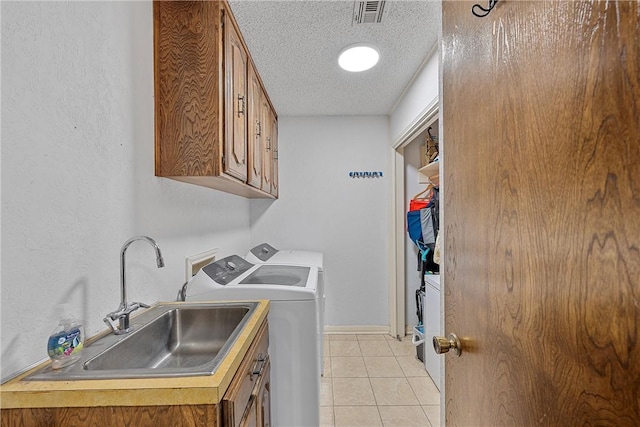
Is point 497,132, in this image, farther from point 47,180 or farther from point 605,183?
point 47,180

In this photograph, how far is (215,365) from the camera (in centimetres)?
81

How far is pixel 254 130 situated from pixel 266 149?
1.55 ft

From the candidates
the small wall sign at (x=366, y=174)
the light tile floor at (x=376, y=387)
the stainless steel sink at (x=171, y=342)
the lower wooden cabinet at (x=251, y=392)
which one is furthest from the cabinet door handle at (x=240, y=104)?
the light tile floor at (x=376, y=387)

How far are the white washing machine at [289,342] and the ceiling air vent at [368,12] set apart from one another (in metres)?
1.49

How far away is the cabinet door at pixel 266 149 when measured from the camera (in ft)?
8.26

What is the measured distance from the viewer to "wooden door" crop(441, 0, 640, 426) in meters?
0.41

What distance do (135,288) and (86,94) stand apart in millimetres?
741

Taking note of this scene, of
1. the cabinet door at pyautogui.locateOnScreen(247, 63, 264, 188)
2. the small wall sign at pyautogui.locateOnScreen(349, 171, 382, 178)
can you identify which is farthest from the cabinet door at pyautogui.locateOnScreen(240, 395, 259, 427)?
the small wall sign at pyautogui.locateOnScreen(349, 171, 382, 178)

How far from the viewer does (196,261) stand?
1857 millimetres

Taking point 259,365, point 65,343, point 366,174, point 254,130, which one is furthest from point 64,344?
point 366,174

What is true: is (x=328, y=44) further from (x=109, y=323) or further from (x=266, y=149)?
(x=109, y=323)

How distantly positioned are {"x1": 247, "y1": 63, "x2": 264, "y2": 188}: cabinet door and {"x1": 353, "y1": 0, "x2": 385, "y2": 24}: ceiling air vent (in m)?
0.76

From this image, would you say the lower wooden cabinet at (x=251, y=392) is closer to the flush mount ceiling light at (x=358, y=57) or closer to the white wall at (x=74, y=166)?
the white wall at (x=74, y=166)

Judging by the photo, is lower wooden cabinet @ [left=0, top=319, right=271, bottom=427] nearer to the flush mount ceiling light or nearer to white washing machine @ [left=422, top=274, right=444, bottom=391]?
white washing machine @ [left=422, top=274, right=444, bottom=391]
